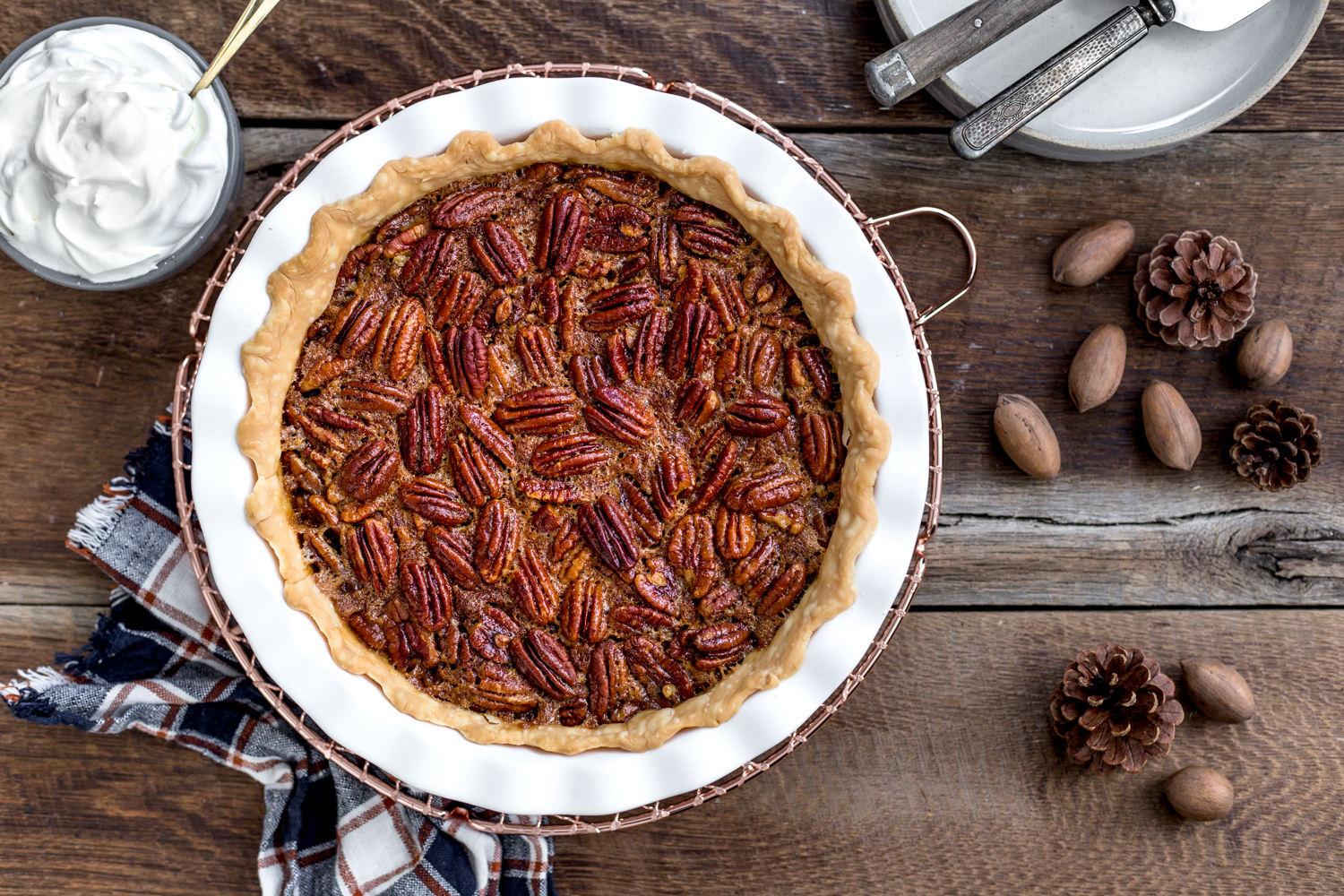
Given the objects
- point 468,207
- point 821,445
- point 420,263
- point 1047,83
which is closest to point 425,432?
point 420,263

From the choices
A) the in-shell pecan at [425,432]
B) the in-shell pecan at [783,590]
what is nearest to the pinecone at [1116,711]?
the in-shell pecan at [783,590]

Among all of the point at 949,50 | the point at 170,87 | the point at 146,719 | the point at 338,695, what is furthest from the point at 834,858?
the point at 170,87

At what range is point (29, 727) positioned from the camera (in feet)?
6.53

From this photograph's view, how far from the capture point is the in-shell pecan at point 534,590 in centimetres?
167

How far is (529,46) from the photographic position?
192 cm

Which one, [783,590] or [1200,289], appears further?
[1200,289]

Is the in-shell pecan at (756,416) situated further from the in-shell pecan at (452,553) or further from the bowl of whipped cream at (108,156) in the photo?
the bowl of whipped cream at (108,156)

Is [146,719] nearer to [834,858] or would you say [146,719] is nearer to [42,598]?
[42,598]

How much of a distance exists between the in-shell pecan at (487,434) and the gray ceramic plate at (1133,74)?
3.90 ft

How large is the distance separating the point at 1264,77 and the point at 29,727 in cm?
313

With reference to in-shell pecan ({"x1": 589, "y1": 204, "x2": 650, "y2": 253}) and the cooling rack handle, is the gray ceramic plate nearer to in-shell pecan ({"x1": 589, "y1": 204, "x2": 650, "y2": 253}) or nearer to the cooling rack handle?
the cooling rack handle

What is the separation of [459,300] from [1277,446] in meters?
1.82

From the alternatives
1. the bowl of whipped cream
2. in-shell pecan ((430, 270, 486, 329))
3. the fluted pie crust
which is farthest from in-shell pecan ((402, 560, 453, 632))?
the bowl of whipped cream

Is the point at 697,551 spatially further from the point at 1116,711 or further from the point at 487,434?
the point at 1116,711
